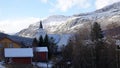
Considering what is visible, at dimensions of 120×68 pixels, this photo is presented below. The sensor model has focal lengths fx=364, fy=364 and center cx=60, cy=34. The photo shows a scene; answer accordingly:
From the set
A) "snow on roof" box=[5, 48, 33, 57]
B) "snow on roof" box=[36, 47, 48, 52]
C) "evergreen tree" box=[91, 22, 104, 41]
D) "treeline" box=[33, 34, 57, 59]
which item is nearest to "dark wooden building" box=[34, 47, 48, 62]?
"snow on roof" box=[36, 47, 48, 52]

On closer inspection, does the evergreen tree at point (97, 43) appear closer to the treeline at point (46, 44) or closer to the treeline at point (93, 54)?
the treeline at point (93, 54)

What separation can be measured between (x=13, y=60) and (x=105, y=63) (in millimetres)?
19465

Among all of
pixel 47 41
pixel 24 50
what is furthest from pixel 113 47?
pixel 47 41

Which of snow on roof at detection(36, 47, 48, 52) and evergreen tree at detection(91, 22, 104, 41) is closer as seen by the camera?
evergreen tree at detection(91, 22, 104, 41)

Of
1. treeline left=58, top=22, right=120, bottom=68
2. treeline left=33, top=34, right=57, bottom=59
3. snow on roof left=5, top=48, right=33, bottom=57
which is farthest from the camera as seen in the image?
treeline left=33, top=34, right=57, bottom=59

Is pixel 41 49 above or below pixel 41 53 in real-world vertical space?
above

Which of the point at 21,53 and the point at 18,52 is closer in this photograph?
the point at 21,53

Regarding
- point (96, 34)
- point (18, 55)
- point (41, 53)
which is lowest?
point (41, 53)

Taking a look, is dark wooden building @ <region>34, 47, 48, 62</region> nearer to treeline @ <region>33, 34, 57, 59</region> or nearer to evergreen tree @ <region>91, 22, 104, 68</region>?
treeline @ <region>33, 34, 57, 59</region>

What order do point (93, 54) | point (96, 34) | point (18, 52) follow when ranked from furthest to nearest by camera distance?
point (18, 52) → point (96, 34) → point (93, 54)

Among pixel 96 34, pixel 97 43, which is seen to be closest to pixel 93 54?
pixel 97 43

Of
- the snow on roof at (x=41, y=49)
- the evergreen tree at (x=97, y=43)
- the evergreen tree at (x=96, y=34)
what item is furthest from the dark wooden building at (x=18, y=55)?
the evergreen tree at (x=97, y=43)

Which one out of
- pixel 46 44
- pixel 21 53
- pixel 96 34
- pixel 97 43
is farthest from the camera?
pixel 46 44

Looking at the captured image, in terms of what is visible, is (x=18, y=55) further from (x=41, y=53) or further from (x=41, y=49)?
(x=41, y=53)
